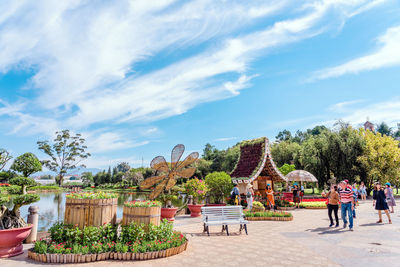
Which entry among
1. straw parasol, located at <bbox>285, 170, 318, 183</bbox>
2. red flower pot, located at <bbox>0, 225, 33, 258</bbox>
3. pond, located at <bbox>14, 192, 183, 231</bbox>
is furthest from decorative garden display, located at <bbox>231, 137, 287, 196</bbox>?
red flower pot, located at <bbox>0, 225, 33, 258</bbox>

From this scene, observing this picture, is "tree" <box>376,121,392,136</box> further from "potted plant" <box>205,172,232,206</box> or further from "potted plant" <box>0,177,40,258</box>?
"potted plant" <box>0,177,40,258</box>

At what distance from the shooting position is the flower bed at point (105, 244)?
18.1 feet

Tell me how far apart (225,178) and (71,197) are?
34.3ft

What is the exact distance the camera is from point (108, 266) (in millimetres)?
5266

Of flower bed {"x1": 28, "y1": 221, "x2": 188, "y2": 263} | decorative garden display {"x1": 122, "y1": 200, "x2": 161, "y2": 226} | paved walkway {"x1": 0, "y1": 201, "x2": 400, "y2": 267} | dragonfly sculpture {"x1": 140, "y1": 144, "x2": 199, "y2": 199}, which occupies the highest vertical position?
dragonfly sculpture {"x1": 140, "y1": 144, "x2": 199, "y2": 199}

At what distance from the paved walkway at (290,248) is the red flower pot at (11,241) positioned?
0.29 meters

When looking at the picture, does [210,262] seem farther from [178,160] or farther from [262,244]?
[178,160]

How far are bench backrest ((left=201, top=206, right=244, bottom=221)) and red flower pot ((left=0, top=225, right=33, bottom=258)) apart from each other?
4940 mm

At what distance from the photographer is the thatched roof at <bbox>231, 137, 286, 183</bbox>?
Result: 51.9 feet

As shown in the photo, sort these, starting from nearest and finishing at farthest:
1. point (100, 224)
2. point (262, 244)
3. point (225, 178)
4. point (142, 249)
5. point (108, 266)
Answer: point (108, 266) < point (142, 249) < point (100, 224) < point (262, 244) < point (225, 178)

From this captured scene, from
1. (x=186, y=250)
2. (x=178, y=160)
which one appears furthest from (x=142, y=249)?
(x=178, y=160)

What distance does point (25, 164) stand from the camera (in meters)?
7.90

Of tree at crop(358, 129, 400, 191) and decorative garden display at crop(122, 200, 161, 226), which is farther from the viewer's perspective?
tree at crop(358, 129, 400, 191)

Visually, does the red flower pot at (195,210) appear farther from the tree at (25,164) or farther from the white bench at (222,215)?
the tree at (25,164)
